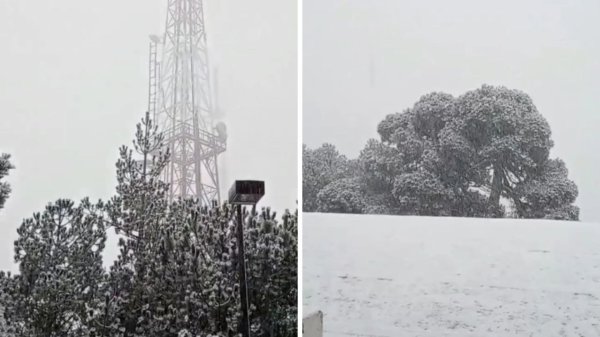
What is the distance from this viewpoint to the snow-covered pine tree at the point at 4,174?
2.64 meters

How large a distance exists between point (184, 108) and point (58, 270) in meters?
0.90

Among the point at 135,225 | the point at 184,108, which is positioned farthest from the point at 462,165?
the point at 135,225

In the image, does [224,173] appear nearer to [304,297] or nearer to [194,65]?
[194,65]

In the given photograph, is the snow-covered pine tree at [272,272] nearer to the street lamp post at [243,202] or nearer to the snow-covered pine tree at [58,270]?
the street lamp post at [243,202]

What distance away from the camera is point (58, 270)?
8.82 ft

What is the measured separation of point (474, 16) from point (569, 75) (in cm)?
50

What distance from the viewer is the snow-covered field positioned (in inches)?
105

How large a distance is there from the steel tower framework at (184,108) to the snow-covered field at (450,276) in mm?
575

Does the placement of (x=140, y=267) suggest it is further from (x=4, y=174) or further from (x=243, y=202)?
(x=4, y=174)

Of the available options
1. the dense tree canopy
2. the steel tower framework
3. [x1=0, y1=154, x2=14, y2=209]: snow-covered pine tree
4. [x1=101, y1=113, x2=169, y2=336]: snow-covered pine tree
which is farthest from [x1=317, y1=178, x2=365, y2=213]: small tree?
[x1=0, y1=154, x2=14, y2=209]: snow-covered pine tree

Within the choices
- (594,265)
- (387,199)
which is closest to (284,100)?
(387,199)

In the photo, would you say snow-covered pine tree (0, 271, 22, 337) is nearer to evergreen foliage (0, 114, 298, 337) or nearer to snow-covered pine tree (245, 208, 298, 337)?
evergreen foliage (0, 114, 298, 337)

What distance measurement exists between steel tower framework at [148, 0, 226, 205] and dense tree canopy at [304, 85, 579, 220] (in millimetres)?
512

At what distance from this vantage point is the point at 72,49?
9.04 ft
